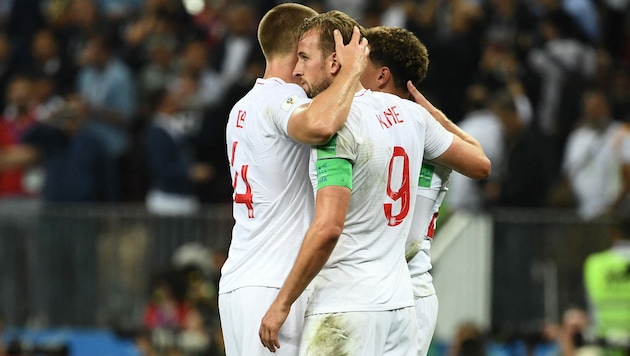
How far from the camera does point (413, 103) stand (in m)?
6.74

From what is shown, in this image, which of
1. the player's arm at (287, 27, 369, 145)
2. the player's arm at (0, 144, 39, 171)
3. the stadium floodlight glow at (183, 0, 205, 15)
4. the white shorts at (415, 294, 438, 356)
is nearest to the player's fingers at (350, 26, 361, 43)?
the player's arm at (287, 27, 369, 145)

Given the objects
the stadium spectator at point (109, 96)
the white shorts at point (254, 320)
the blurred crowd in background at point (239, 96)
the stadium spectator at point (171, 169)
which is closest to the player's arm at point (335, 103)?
the white shorts at point (254, 320)

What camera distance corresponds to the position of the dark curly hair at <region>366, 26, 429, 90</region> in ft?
22.4

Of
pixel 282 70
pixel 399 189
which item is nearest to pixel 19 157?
pixel 282 70

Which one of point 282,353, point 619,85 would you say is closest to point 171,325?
point 619,85

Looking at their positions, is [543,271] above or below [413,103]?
below

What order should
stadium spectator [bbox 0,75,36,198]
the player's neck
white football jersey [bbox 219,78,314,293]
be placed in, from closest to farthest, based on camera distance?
white football jersey [bbox 219,78,314,293] < the player's neck < stadium spectator [bbox 0,75,36,198]

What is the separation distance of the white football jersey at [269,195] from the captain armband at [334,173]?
363mm

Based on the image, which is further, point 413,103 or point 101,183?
point 101,183

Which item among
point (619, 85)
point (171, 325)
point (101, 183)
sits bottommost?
point (171, 325)

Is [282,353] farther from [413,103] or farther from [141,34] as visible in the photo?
[141,34]

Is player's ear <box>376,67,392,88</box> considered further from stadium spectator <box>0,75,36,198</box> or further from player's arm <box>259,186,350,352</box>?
stadium spectator <box>0,75,36,198</box>

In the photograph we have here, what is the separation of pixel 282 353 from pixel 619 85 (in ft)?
31.2

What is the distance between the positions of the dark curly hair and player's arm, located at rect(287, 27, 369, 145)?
31 cm
